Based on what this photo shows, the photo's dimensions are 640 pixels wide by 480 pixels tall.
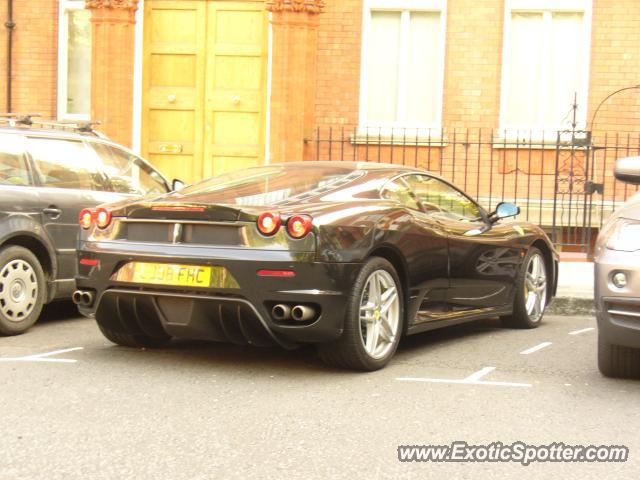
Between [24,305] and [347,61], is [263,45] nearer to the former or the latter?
[347,61]

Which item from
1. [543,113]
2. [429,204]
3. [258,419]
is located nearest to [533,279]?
[429,204]

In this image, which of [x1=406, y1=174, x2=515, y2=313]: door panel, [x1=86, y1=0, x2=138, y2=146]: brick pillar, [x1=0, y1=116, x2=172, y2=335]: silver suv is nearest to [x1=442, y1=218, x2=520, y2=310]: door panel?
[x1=406, y1=174, x2=515, y2=313]: door panel

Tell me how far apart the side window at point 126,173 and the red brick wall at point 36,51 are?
6.52 meters

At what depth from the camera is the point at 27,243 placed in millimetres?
8062

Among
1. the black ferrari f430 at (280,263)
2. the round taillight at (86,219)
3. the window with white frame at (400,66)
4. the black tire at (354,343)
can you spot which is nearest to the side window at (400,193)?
the black ferrari f430 at (280,263)

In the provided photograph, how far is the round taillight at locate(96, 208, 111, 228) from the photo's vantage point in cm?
657

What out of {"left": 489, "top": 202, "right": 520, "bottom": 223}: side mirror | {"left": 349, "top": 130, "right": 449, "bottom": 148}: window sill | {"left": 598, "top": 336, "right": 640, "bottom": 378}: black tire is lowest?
{"left": 598, "top": 336, "right": 640, "bottom": 378}: black tire

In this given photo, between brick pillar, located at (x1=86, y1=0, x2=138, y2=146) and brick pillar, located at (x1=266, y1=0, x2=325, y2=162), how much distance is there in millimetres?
2053

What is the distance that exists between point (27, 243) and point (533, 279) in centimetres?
421

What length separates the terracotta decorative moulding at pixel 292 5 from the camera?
13969mm

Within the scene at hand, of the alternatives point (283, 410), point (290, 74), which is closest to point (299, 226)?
point (283, 410)

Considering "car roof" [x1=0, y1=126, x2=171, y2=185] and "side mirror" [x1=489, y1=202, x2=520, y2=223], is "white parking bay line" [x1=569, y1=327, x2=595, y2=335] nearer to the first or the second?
"side mirror" [x1=489, y1=202, x2=520, y2=223]

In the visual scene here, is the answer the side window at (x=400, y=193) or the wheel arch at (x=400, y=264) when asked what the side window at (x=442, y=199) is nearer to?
the side window at (x=400, y=193)

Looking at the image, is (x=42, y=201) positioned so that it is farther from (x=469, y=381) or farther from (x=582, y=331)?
(x=582, y=331)
